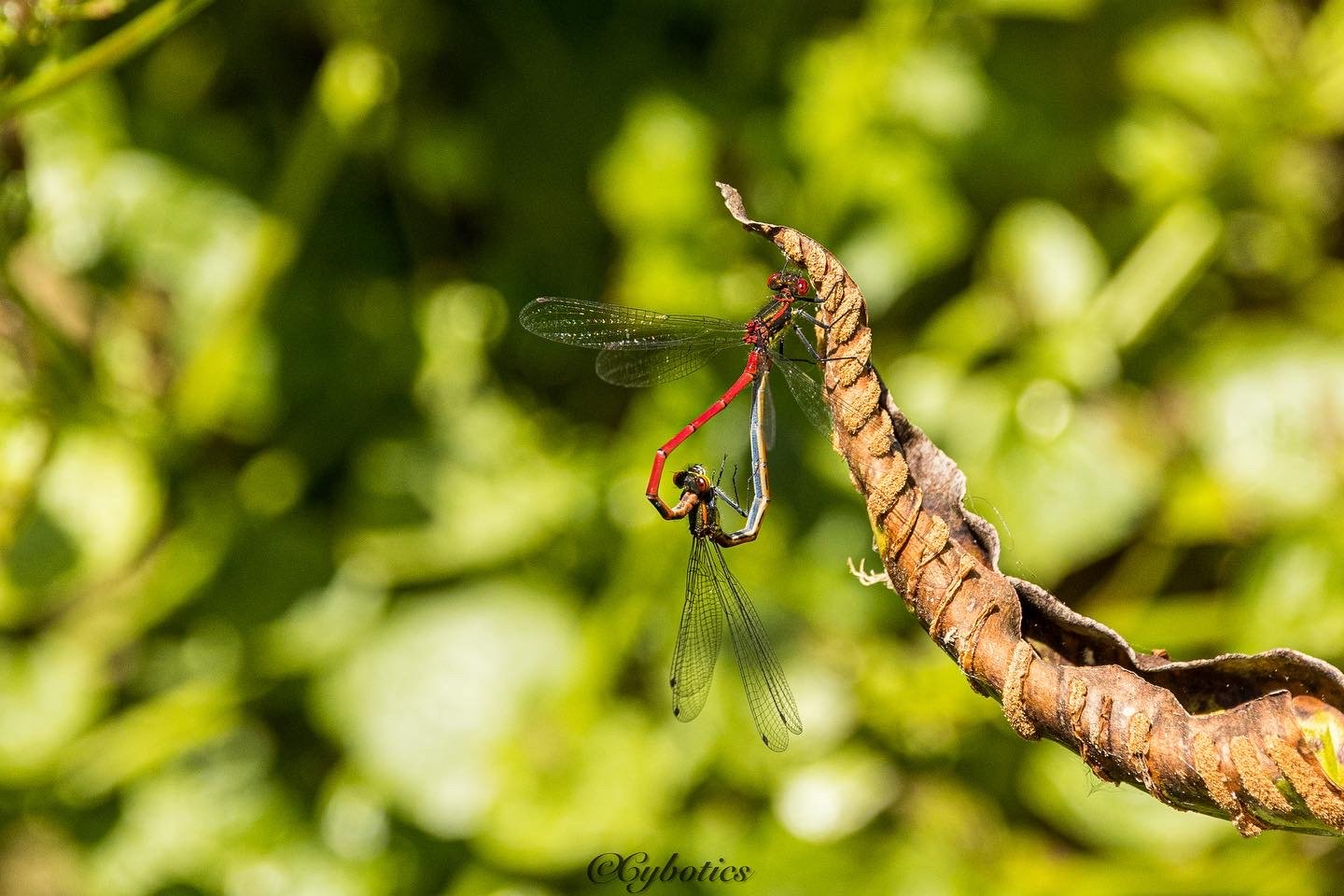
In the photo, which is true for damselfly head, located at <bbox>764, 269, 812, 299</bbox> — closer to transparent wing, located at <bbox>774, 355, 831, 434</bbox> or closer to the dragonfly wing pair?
transparent wing, located at <bbox>774, 355, 831, 434</bbox>

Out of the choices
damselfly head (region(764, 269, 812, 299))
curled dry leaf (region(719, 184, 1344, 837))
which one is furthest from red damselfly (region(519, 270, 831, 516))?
curled dry leaf (region(719, 184, 1344, 837))

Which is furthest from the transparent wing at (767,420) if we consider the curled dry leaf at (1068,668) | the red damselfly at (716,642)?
→ the curled dry leaf at (1068,668)

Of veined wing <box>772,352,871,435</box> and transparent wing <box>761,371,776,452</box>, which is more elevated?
transparent wing <box>761,371,776,452</box>

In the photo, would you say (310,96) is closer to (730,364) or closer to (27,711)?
(730,364)

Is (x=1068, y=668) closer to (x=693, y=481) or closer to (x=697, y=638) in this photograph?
(x=693, y=481)

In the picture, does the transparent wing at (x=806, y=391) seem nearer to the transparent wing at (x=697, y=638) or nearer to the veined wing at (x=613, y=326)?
the veined wing at (x=613, y=326)

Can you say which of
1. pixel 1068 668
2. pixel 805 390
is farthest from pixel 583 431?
pixel 1068 668
